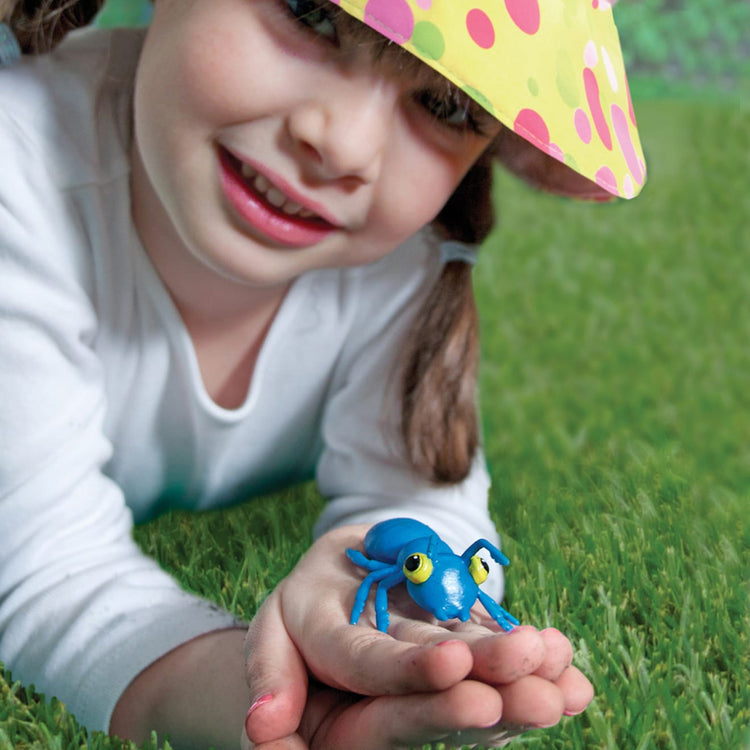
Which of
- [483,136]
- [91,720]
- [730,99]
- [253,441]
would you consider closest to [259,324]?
[253,441]

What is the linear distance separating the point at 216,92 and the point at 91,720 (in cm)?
56

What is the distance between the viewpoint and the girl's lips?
93 centimetres

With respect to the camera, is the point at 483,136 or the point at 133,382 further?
the point at 133,382

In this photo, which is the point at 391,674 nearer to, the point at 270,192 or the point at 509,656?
the point at 509,656

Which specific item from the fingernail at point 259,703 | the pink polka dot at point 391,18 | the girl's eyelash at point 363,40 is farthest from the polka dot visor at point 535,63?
the fingernail at point 259,703

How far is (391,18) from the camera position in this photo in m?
0.71

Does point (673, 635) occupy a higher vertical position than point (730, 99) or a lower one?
higher

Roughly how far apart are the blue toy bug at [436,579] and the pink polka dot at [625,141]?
1.17 feet

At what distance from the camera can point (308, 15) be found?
855mm

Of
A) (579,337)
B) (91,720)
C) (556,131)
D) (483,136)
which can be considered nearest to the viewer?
Answer: (556,131)

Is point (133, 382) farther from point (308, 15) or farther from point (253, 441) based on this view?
point (308, 15)

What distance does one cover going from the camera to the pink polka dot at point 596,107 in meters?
0.82

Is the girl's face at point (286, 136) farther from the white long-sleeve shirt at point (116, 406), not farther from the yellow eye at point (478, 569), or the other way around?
the yellow eye at point (478, 569)

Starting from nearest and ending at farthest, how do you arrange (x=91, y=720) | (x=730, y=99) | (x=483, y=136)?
(x=91, y=720)
(x=483, y=136)
(x=730, y=99)
